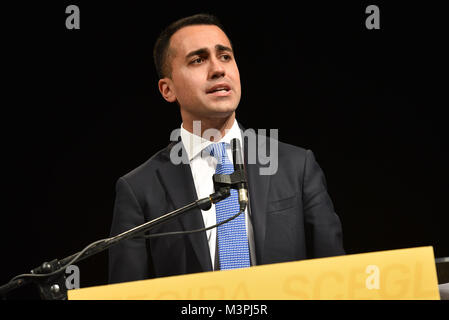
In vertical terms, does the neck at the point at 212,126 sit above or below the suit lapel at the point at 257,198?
above

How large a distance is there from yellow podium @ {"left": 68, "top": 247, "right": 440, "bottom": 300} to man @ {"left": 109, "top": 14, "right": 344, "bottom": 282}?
27.5 inches

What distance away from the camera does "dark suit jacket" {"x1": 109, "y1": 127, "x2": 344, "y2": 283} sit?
179 cm

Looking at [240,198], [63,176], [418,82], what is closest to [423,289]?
[240,198]

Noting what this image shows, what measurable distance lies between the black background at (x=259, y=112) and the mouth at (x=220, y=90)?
2.30 feet

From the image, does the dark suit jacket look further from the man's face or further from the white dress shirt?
the man's face

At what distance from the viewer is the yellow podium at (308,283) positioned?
1.04 metres

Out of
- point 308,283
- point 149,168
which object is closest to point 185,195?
point 149,168

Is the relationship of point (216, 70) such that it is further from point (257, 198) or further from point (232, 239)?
point (232, 239)

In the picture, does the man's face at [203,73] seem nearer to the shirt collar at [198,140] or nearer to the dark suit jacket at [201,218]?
the shirt collar at [198,140]

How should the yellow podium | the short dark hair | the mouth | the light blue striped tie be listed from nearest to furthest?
the yellow podium
the light blue striped tie
the mouth
the short dark hair

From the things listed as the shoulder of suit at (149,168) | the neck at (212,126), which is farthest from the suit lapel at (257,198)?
the shoulder of suit at (149,168)

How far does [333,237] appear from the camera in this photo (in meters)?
1.81

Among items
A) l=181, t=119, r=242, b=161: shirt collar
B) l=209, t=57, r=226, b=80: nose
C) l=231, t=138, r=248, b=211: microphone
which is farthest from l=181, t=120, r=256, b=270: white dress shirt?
l=231, t=138, r=248, b=211: microphone
